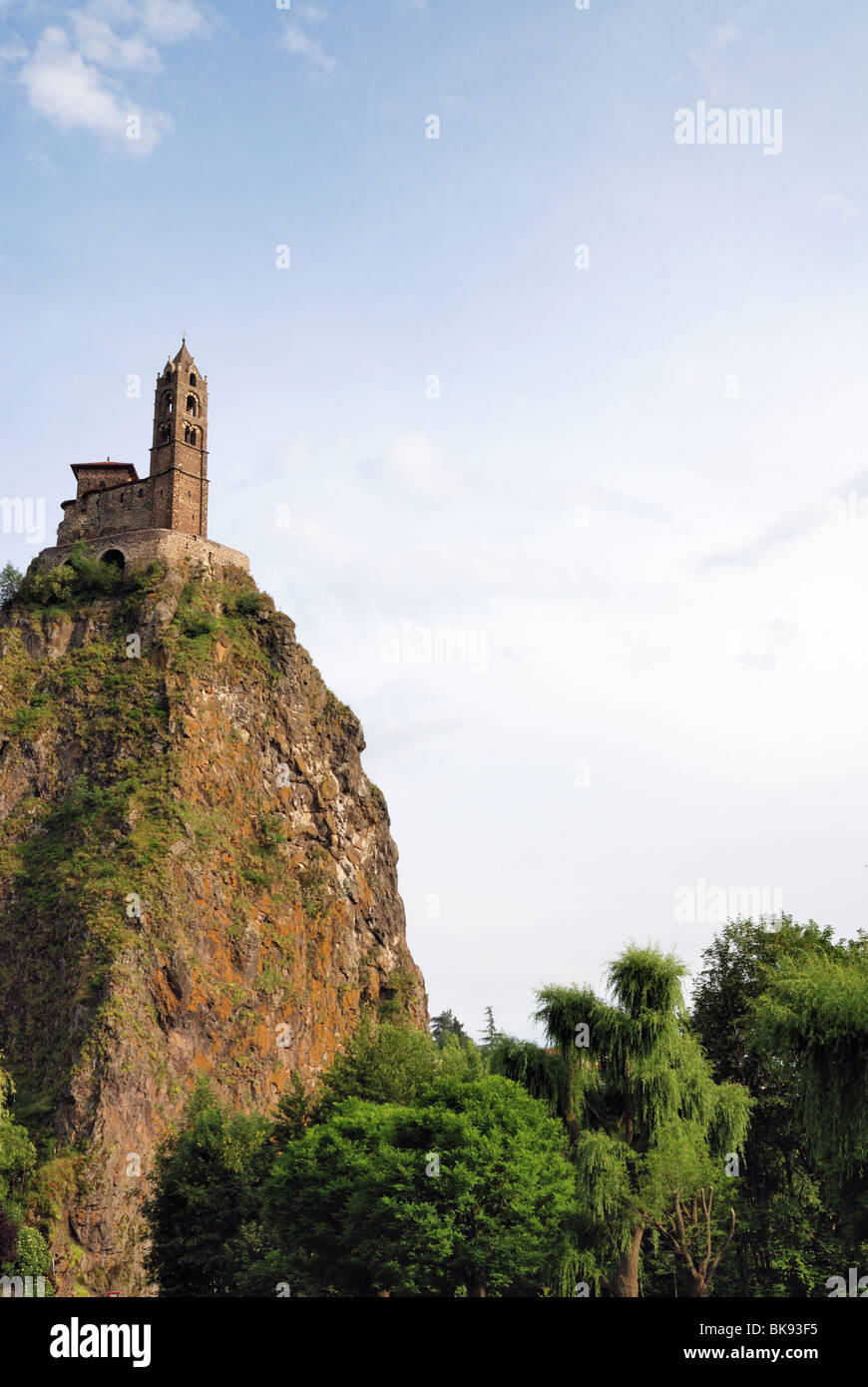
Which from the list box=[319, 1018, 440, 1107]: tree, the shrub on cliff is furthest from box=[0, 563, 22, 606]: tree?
box=[319, 1018, 440, 1107]: tree

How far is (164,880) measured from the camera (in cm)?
A: 8088

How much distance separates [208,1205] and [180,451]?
6563 cm

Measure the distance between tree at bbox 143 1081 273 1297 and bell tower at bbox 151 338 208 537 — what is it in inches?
2196

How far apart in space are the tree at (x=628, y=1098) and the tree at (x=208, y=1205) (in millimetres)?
14100

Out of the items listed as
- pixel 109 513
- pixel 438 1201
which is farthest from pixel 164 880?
pixel 438 1201

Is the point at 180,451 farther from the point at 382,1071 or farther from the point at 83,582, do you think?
the point at 382,1071

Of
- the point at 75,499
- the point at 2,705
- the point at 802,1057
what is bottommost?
the point at 802,1057

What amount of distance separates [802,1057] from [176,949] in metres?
49.6

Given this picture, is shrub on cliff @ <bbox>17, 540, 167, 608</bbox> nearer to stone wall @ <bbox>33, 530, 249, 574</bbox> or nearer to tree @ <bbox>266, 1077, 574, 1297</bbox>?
stone wall @ <bbox>33, 530, 249, 574</bbox>

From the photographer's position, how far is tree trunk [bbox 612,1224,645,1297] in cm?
4531

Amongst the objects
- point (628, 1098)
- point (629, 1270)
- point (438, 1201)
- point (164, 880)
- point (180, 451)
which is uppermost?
point (180, 451)
